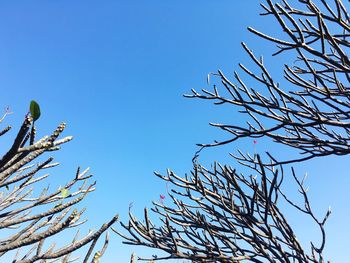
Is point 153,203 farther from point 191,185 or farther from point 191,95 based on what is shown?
point 191,95

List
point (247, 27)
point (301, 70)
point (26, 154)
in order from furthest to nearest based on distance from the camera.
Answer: point (301, 70) < point (247, 27) < point (26, 154)

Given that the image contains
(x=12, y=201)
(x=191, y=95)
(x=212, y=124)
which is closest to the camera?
(x=212, y=124)

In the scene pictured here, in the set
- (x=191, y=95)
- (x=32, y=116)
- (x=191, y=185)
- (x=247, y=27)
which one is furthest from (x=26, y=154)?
(x=191, y=185)

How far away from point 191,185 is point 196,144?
0.90 metres

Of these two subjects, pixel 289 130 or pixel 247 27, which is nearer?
pixel 247 27

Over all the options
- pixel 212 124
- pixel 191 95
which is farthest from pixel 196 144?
pixel 191 95

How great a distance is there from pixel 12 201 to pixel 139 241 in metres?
1.72

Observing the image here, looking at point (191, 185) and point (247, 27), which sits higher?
point (247, 27)

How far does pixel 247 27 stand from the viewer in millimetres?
1756

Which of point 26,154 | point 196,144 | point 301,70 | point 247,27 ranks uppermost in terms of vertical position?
point 301,70

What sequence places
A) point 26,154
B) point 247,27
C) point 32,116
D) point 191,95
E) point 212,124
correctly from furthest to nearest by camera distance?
point 191,95 < point 212,124 < point 247,27 < point 26,154 < point 32,116

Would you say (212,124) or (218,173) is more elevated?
(218,173)

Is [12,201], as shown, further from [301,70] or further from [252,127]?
[301,70]

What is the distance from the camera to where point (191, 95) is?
2582 mm
